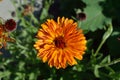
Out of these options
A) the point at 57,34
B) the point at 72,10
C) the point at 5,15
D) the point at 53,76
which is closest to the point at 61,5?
the point at 72,10

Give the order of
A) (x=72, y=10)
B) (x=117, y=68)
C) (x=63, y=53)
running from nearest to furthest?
(x=63, y=53) < (x=117, y=68) < (x=72, y=10)

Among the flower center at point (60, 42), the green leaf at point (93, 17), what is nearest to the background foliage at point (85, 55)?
the green leaf at point (93, 17)

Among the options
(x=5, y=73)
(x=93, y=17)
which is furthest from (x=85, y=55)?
(x=5, y=73)

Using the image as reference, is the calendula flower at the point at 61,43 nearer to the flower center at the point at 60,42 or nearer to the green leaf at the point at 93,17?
the flower center at the point at 60,42

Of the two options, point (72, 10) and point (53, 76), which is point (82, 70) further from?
point (72, 10)

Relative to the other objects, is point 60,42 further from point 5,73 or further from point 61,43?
point 5,73
